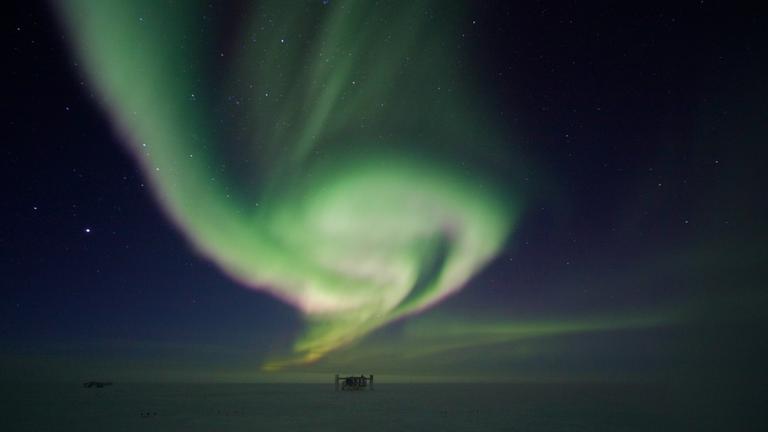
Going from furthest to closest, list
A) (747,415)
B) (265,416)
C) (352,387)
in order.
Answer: (352,387), (265,416), (747,415)

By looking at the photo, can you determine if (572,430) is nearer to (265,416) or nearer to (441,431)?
(441,431)

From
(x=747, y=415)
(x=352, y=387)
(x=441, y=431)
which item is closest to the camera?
(x=441, y=431)

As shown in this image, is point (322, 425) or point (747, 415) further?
point (747, 415)

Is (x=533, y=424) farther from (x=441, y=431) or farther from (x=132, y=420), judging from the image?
(x=132, y=420)

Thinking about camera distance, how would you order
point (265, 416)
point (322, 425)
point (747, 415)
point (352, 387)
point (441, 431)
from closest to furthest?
point (441, 431)
point (322, 425)
point (747, 415)
point (265, 416)
point (352, 387)

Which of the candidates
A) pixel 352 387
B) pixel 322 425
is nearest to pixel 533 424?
pixel 322 425

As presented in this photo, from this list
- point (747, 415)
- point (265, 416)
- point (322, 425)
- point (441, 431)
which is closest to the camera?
point (441, 431)

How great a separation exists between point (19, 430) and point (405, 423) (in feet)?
125

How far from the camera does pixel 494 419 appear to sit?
60.0 m

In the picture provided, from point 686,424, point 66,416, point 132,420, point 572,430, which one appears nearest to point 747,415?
point 686,424

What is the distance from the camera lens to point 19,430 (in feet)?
158

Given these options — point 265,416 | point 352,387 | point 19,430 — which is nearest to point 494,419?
point 265,416

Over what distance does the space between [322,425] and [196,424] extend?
1358cm

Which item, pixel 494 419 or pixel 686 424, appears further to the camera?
pixel 494 419
